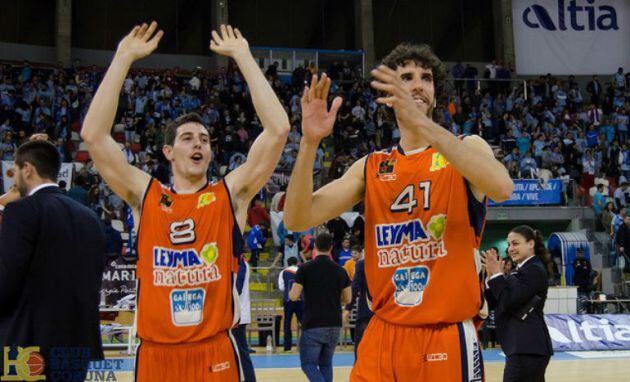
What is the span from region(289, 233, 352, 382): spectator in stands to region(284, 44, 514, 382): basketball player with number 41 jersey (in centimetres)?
561

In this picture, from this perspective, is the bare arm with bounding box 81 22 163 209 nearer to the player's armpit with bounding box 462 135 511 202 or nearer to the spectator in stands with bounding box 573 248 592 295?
the player's armpit with bounding box 462 135 511 202

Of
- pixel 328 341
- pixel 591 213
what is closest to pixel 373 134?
pixel 591 213

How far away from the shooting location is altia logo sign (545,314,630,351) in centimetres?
1538

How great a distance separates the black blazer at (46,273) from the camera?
4449 mm

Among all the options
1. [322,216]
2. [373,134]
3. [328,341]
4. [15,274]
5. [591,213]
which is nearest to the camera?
[322,216]

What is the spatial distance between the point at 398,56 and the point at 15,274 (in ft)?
7.83

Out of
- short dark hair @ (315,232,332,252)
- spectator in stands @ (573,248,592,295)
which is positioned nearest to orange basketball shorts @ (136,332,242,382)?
short dark hair @ (315,232,332,252)

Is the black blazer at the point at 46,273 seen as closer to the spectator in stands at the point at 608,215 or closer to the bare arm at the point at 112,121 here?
the bare arm at the point at 112,121

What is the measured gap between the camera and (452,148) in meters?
3.28

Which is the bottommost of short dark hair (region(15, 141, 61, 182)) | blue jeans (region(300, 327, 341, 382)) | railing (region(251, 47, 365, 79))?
blue jeans (region(300, 327, 341, 382))

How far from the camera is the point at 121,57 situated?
4609 mm

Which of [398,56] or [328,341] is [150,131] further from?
[398,56]

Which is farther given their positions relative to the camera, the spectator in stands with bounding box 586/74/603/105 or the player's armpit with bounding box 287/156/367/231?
the spectator in stands with bounding box 586/74/603/105

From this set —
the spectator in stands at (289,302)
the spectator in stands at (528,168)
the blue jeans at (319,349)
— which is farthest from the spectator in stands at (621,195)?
the blue jeans at (319,349)
